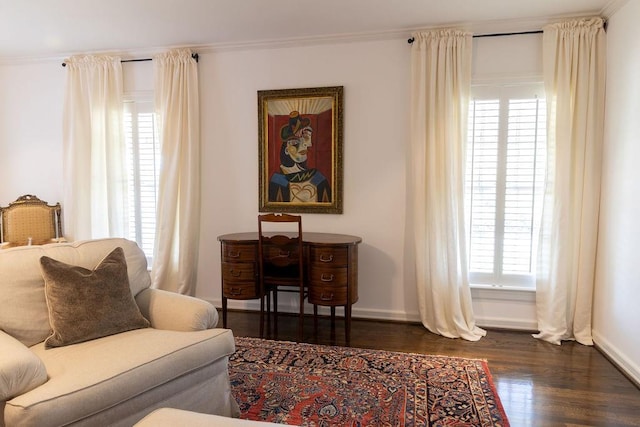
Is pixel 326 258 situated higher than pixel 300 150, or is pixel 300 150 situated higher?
pixel 300 150

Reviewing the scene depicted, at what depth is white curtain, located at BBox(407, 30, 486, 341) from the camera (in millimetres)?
3520

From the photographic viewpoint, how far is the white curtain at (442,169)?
3.52 metres

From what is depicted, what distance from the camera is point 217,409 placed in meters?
2.13

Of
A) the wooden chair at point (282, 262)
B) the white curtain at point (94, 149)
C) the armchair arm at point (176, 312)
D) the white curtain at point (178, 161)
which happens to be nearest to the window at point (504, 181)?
the wooden chair at point (282, 262)

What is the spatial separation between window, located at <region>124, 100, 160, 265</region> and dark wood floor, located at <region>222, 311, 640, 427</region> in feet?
4.70

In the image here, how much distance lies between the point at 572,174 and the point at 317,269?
223 cm

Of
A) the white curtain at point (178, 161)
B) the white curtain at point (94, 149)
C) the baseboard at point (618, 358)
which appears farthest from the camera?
the white curtain at point (94, 149)

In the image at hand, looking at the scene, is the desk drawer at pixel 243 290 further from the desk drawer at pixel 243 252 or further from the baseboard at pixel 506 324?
the baseboard at pixel 506 324

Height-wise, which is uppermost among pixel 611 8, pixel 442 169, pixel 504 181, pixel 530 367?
pixel 611 8

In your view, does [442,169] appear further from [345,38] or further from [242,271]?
[242,271]

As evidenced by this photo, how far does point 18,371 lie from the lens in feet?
5.11

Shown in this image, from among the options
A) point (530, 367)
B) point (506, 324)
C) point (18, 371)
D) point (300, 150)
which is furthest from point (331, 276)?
point (18, 371)

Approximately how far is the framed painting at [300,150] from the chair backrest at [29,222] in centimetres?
231

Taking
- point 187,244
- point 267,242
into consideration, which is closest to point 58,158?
point 187,244
